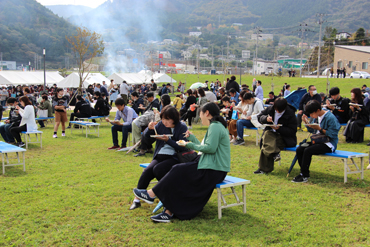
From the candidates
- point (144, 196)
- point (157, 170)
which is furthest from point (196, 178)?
point (144, 196)

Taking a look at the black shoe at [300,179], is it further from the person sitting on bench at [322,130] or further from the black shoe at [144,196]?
the black shoe at [144,196]

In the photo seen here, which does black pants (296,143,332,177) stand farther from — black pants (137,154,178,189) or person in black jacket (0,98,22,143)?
person in black jacket (0,98,22,143)

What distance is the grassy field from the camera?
392 cm

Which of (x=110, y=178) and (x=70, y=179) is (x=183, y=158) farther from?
(x=70, y=179)

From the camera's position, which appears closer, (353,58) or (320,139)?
(320,139)

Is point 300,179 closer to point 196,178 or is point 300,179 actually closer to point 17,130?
point 196,178

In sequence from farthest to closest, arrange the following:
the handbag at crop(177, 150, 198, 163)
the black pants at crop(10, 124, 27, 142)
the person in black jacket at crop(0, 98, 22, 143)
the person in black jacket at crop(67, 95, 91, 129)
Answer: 1. the person in black jacket at crop(67, 95, 91, 129)
2. the person in black jacket at crop(0, 98, 22, 143)
3. the black pants at crop(10, 124, 27, 142)
4. the handbag at crop(177, 150, 198, 163)

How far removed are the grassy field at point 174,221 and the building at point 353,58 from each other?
53.4 metres

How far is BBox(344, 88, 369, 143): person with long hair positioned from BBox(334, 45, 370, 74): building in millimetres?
49556

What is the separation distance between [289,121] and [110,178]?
3862 mm

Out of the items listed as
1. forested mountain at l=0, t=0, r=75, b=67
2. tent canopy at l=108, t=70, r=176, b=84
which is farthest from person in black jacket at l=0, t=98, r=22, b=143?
forested mountain at l=0, t=0, r=75, b=67

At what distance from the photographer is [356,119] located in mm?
9805

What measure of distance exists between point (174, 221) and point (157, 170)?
0.84 metres

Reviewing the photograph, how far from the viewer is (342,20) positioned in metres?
192
